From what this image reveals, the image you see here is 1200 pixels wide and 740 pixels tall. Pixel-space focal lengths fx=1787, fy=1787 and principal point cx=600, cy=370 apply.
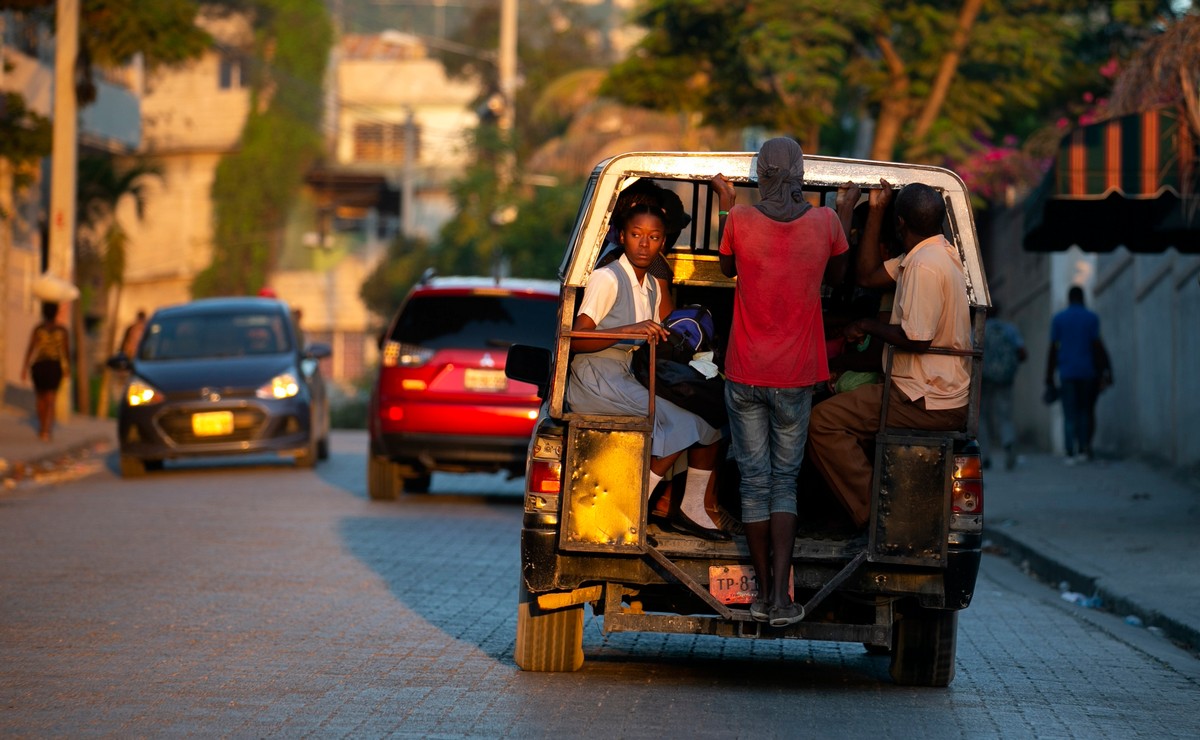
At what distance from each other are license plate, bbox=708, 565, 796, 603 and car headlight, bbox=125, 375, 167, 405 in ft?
37.7

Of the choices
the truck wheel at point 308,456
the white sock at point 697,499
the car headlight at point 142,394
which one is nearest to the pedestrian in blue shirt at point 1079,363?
the truck wheel at point 308,456

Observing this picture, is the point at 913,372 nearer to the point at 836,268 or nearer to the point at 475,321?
the point at 836,268

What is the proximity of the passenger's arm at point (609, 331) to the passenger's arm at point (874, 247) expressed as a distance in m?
0.97

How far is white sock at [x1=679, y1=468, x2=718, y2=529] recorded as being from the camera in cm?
755

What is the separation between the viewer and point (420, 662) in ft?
26.1

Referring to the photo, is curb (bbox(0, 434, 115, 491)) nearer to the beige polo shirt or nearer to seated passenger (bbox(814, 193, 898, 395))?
seated passenger (bbox(814, 193, 898, 395))

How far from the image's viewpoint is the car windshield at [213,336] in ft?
61.6

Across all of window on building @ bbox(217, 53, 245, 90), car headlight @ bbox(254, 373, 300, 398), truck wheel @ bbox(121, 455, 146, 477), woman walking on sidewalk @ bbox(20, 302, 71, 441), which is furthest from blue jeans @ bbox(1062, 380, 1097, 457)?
window on building @ bbox(217, 53, 245, 90)

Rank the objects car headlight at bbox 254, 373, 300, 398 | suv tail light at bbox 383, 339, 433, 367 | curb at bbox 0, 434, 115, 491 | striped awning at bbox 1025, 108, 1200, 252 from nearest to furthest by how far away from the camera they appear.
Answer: striped awning at bbox 1025, 108, 1200, 252 < suv tail light at bbox 383, 339, 433, 367 < car headlight at bbox 254, 373, 300, 398 < curb at bbox 0, 434, 115, 491

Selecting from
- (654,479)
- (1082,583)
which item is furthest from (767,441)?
(1082,583)

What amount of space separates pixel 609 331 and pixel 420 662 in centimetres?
181

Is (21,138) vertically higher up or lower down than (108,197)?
higher up

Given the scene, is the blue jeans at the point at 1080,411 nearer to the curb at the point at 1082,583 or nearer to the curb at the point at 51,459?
the curb at the point at 1082,583

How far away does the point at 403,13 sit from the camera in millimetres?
88625
